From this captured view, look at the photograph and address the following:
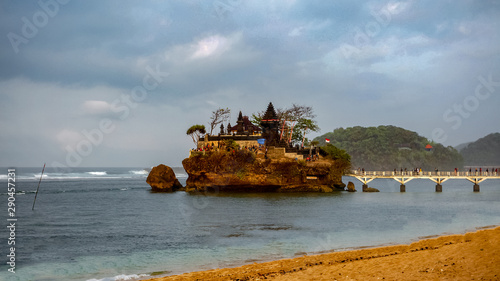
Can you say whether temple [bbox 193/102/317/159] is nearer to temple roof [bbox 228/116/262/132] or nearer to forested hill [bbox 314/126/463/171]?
temple roof [bbox 228/116/262/132]

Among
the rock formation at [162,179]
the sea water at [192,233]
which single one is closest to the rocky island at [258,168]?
the rock formation at [162,179]

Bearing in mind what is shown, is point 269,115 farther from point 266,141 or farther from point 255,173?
point 255,173

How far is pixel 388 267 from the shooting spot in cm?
1538

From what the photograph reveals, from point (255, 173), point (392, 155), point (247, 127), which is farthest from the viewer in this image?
point (392, 155)

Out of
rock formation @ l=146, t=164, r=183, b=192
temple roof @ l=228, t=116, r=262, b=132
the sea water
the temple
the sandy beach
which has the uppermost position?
temple roof @ l=228, t=116, r=262, b=132

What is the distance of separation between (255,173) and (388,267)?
172 feet

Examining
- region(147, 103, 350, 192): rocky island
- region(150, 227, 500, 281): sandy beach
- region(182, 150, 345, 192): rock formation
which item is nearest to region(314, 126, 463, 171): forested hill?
region(147, 103, 350, 192): rocky island

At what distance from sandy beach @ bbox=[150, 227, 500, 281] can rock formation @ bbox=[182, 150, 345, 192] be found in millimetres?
47421

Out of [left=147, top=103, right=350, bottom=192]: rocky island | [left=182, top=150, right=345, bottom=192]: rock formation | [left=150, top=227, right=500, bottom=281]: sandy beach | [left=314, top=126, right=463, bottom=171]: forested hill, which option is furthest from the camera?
[left=314, top=126, right=463, bottom=171]: forested hill

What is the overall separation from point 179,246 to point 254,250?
14.5ft

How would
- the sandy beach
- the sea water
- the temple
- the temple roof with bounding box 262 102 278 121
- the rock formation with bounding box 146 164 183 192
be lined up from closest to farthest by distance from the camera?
the sandy beach → the sea water → the temple → the rock formation with bounding box 146 164 183 192 → the temple roof with bounding box 262 102 278 121

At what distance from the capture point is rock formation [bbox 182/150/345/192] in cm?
6725

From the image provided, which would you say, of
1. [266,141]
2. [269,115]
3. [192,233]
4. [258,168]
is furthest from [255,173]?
[192,233]

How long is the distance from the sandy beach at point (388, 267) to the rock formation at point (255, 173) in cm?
4742
